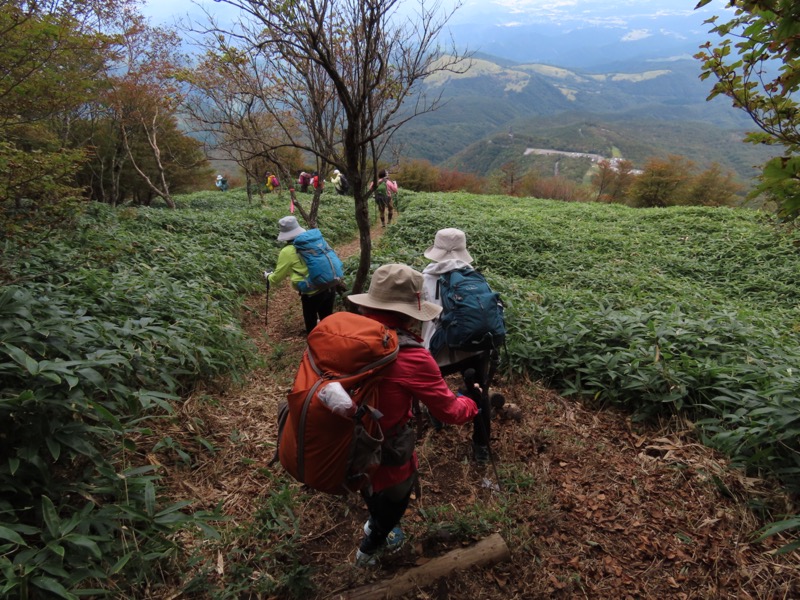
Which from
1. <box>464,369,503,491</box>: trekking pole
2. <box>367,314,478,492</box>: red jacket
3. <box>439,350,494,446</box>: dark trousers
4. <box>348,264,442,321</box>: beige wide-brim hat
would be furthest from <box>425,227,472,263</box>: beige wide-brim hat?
<box>367,314,478,492</box>: red jacket

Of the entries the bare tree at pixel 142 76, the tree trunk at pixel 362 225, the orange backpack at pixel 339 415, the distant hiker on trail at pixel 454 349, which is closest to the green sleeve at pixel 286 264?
the tree trunk at pixel 362 225

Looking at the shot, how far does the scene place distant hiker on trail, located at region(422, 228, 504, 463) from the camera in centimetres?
328

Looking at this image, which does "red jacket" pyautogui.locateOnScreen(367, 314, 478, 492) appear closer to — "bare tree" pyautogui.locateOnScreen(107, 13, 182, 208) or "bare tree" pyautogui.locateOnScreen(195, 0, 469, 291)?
"bare tree" pyautogui.locateOnScreen(195, 0, 469, 291)

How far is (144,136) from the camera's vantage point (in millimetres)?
17328

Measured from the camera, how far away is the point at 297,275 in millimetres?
5031

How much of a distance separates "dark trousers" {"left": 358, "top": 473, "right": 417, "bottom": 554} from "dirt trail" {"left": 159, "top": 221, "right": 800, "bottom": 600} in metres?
0.27

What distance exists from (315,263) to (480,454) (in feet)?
9.61

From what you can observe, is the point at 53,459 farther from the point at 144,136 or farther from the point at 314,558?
the point at 144,136

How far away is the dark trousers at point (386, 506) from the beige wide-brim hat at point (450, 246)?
1807 millimetres

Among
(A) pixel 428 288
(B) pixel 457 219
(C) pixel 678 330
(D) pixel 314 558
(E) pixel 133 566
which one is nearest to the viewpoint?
(E) pixel 133 566

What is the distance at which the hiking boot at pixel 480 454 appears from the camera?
343cm

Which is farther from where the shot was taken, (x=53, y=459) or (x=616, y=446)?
(x=616, y=446)

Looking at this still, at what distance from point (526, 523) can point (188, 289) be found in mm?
5359

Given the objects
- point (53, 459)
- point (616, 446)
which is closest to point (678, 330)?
point (616, 446)
